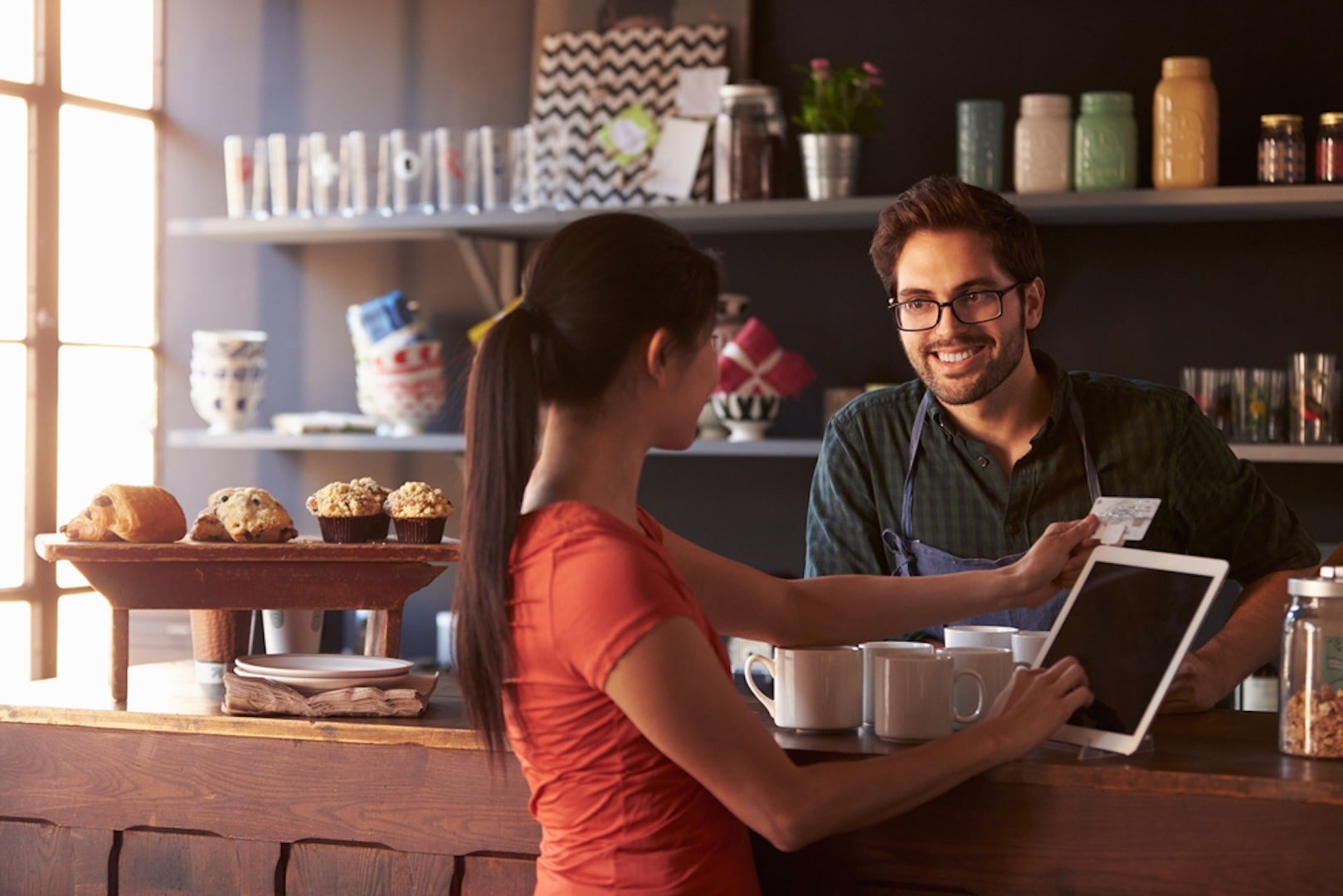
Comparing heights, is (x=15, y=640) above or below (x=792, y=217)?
below

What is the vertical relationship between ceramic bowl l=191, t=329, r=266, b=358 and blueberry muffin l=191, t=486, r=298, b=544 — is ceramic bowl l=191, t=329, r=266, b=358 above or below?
above

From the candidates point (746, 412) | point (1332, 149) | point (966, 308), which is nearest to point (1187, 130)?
point (1332, 149)

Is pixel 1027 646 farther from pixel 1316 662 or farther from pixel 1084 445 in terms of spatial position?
pixel 1084 445

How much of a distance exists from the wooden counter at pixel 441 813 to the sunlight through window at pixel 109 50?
227cm

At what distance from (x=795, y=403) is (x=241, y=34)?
1704 millimetres

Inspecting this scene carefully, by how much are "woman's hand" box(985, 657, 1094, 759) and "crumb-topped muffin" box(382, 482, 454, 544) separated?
26.4 inches

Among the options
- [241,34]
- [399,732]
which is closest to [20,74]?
[241,34]

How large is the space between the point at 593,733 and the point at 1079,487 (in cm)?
111

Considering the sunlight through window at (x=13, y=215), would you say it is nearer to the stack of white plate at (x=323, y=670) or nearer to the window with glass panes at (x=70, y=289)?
the window with glass panes at (x=70, y=289)

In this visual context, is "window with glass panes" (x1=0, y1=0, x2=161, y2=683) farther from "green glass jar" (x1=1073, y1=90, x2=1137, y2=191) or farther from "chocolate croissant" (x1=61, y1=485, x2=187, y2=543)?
"green glass jar" (x1=1073, y1=90, x2=1137, y2=191)

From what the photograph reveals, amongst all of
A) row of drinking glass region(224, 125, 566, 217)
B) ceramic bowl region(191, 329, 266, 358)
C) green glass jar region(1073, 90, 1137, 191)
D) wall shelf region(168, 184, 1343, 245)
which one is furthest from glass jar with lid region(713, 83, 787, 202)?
ceramic bowl region(191, 329, 266, 358)

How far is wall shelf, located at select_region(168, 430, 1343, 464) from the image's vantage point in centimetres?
288

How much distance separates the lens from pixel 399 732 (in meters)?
1.60

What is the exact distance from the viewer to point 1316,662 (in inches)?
56.2
